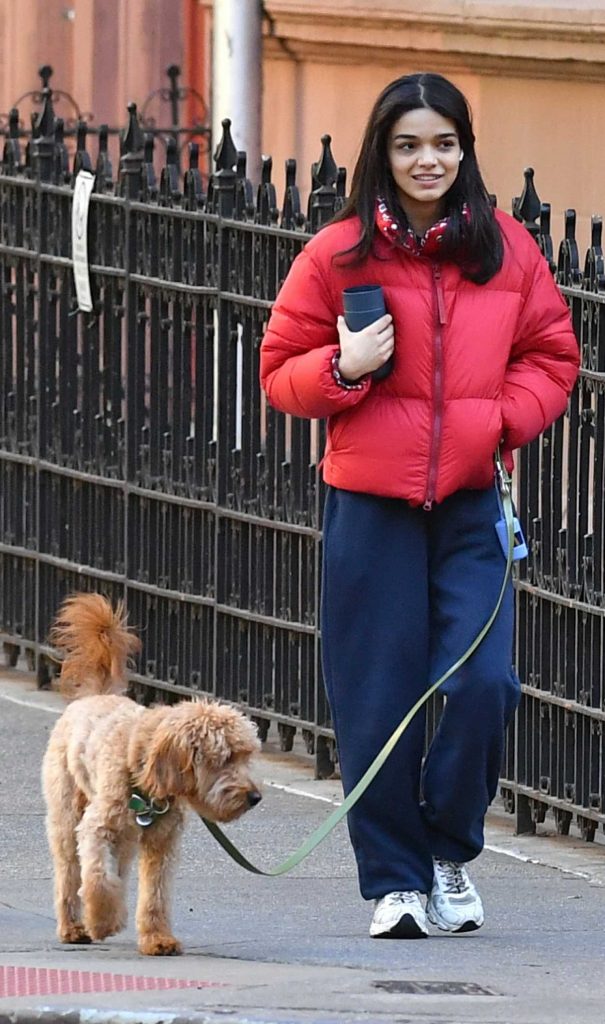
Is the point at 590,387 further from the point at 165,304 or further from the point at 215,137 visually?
the point at 215,137

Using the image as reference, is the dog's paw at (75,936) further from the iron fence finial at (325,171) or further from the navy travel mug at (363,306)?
the iron fence finial at (325,171)

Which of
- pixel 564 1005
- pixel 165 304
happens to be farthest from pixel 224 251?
pixel 564 1005

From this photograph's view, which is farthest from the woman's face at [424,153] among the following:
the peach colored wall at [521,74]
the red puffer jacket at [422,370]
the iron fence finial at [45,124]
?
the peach colored wall at [521,74]

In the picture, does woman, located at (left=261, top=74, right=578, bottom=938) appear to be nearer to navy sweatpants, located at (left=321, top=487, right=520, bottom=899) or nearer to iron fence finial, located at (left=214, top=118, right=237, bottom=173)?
navy sweatpants, located at (left=321, top=487, right=520, bottom=899)

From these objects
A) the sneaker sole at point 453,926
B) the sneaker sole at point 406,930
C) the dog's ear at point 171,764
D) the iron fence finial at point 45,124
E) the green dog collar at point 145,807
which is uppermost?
the iron fence finial at point 45,124

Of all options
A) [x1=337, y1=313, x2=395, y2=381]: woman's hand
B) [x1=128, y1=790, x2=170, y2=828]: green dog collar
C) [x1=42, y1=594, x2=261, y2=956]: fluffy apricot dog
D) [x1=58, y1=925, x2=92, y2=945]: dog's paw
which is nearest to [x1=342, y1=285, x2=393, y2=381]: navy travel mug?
[x1=337, y1=313, x2=395, y2=381]: woman's hand

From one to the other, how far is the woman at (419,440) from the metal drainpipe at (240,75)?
4756mm

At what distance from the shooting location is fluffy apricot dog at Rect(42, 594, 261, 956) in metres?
6.17

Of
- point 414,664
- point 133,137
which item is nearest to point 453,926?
point 414,664

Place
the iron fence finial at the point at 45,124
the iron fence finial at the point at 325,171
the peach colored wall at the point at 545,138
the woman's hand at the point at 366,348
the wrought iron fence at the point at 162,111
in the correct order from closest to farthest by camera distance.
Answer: the woman's hand at the point at 366,348 → the iron fence finial at the point at 325,171 → the iron fence finial at the point at 45,124 → the peach colored wall at the point at 545,138 → the wrought iron fence at the point at 162,111

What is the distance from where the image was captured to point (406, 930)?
6500 millimetres

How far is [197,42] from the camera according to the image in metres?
15.6

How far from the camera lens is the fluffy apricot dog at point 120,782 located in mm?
6168

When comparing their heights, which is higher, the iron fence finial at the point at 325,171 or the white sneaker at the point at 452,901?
the iron fence finial at the point at 325,171
